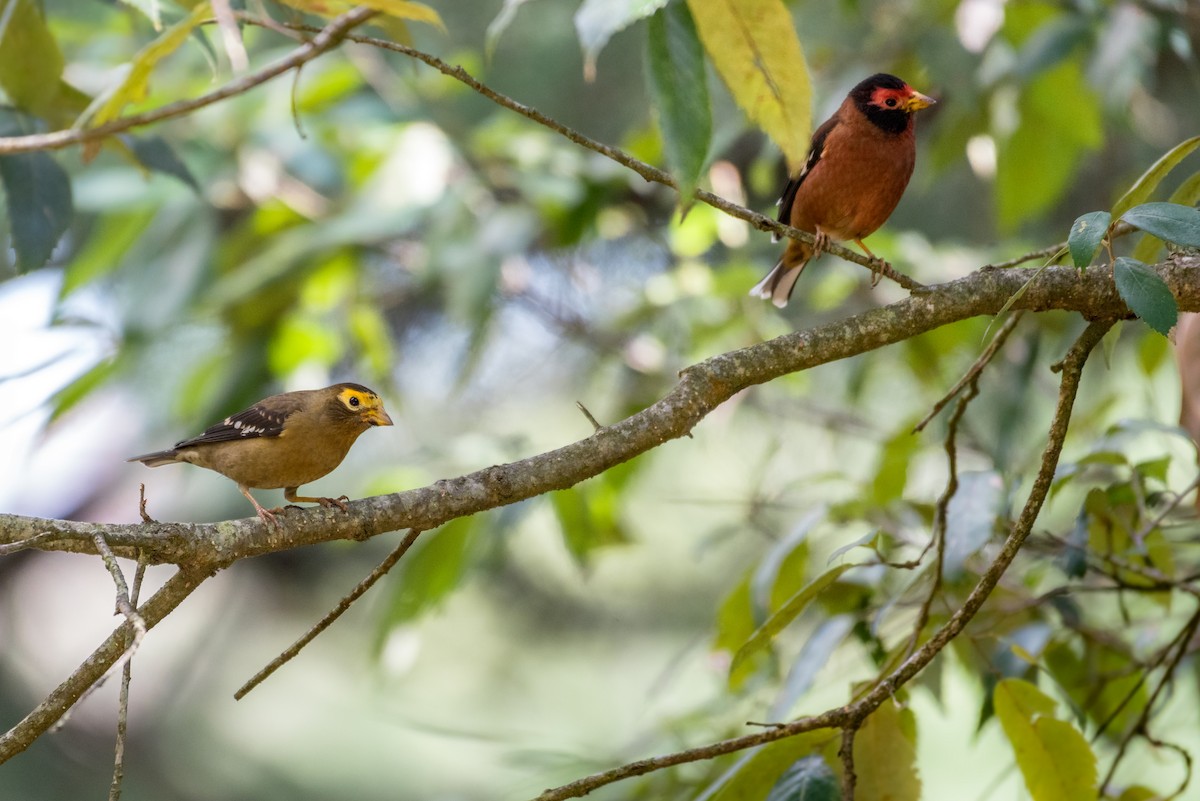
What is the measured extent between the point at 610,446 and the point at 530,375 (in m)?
4.90

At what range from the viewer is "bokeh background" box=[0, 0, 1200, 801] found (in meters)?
4.36

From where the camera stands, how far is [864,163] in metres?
3.81

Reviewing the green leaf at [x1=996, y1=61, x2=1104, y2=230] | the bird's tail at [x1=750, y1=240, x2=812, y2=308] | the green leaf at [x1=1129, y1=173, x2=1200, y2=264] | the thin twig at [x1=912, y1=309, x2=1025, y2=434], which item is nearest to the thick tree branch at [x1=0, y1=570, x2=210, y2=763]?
the thin twig at [x1=912, y1=309, x2=1025, y2=434]

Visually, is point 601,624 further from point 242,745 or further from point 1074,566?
point 1074,566

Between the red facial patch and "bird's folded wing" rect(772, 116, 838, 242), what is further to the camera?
"bird's folded wing" rect(772, 116, 838, 242)

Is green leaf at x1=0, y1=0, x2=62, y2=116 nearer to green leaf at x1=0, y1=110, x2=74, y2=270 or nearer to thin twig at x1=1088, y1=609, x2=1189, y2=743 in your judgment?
green leaf at x1=0, y1=110, x2=74, y2=270

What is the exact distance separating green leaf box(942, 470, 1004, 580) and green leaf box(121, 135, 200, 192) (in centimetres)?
232

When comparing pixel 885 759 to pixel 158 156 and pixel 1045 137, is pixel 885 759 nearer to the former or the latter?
pixel 158 156

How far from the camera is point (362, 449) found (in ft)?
23.6

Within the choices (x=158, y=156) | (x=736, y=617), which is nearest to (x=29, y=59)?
(x=158, y=156)

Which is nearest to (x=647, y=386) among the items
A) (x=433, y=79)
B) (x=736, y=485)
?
(x=736, y=485)

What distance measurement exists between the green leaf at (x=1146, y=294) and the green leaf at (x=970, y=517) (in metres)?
0.89

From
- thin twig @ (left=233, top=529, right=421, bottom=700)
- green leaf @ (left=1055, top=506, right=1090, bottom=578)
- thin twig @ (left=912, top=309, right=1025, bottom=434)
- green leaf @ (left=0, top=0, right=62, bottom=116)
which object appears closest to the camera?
thin twig @ (left=233, top=529, right=421, bottom=700)

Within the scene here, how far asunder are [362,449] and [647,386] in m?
2.01
